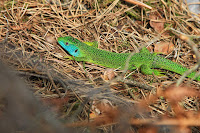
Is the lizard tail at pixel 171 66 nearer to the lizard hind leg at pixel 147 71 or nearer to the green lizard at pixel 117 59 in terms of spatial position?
the green lizard at pixel 117 59

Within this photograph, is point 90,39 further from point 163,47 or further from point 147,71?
point 163,47

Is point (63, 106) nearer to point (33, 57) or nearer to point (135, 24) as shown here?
point (33, 57)

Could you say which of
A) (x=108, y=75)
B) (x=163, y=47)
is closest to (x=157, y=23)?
(x=163, y=47)

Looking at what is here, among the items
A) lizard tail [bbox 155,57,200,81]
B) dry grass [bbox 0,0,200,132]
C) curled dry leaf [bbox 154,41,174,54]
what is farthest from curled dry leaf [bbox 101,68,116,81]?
curled dry leaf [bbox 154,41,174,54]

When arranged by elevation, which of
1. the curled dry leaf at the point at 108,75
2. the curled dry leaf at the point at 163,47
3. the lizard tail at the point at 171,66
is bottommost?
the curled dry leaf at the point at 108,75

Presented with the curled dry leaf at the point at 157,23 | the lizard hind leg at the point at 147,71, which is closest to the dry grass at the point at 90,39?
the curled dry leaf at the point at 157,23

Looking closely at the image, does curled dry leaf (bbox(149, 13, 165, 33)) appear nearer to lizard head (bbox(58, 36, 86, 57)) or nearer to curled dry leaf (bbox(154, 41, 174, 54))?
curled dry leaf (bbox(154, 41, 174, 54))
